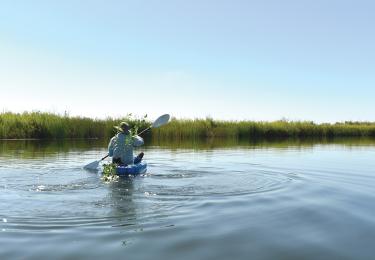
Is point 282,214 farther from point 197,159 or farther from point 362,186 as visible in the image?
point 197,159

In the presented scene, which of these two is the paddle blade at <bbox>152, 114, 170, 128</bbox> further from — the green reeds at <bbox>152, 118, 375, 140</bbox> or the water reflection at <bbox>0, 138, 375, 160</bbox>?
the green reeds at <bbox>152, 118, 375, 140</bbox>

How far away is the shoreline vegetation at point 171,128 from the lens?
29.4 m

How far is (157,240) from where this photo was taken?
5.20 metres

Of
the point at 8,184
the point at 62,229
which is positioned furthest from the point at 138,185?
the point at 62,229

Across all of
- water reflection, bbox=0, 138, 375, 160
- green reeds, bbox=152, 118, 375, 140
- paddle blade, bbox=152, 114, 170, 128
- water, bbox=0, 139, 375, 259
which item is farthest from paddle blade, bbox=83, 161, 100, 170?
green reeds, bbox=152, 118, 375, 140

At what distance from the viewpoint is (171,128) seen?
110 feet

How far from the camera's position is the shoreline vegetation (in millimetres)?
29438

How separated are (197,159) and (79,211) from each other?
33.5ft

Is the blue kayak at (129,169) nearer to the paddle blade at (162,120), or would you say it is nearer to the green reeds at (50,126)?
the paddle blade at (162,120)

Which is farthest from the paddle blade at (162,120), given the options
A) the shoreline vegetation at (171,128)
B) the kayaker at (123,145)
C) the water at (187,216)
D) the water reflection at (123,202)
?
the shoreline vegetation at (171,128)

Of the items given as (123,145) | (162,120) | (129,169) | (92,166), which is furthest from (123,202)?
(162,120)

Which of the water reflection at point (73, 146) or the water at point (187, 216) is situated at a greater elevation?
the water reflection at point (73, 146)

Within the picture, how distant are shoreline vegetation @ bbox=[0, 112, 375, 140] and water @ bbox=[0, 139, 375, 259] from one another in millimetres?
13146

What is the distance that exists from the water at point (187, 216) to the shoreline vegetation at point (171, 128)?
13.1 metres
